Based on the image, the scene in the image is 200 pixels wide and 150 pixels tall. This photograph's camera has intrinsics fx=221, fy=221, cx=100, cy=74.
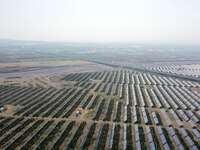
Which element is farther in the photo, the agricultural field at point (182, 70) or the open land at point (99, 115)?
the agricultural field at point (182, 70)

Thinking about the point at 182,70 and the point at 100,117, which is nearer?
the point at 100,117

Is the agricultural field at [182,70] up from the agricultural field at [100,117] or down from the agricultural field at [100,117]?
up

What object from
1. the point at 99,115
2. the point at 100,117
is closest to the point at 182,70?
the point at 99,115

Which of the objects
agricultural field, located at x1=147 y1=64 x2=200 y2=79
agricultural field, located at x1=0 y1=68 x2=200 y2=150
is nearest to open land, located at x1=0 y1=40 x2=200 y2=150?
agricultural field, located at x1=0 y1=68 x2=200 y2=150

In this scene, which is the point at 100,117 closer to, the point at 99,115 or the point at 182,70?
the point at 99,115

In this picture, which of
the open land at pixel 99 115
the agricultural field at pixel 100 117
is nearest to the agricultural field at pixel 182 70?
the open land at pixel 99 115

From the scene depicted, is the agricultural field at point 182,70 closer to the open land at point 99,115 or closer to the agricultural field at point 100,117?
the open land at point 99,115

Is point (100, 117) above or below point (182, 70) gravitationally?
below

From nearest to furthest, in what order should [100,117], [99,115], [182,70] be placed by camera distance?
[100,117]
[99,115]
[182,70]

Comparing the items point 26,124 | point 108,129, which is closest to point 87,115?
point 108,129
